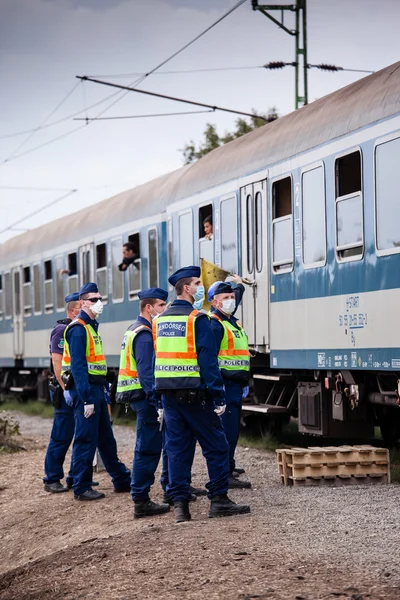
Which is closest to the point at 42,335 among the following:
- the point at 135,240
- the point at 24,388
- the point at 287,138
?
the point at 24,388

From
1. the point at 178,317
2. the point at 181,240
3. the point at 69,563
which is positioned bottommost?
the point at 69,563

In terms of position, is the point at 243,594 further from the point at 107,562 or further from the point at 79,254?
Result: the point at 79,254

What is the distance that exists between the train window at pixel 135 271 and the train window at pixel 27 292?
7.28m

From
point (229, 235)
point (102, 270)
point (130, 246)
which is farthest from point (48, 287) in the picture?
point (229, 235)

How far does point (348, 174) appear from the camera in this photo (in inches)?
460

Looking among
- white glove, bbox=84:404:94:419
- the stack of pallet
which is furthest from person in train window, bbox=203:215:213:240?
the stack of pallet

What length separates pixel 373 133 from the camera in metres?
11.0

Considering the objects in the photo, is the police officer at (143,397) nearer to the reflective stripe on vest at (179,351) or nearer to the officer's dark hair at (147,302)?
the officer's dark hair at (147,302)

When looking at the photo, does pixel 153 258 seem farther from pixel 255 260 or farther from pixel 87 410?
pixel 87 410

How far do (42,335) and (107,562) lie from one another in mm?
16950

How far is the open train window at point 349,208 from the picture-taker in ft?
37.0

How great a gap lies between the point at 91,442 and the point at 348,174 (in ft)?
12.1

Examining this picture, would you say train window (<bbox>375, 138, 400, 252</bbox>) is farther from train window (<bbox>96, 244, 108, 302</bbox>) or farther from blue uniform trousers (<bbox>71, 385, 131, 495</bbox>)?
train window (<bbox>96, 244, 108, 302</bbox>)

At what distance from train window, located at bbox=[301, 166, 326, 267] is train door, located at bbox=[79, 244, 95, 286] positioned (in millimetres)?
9239
